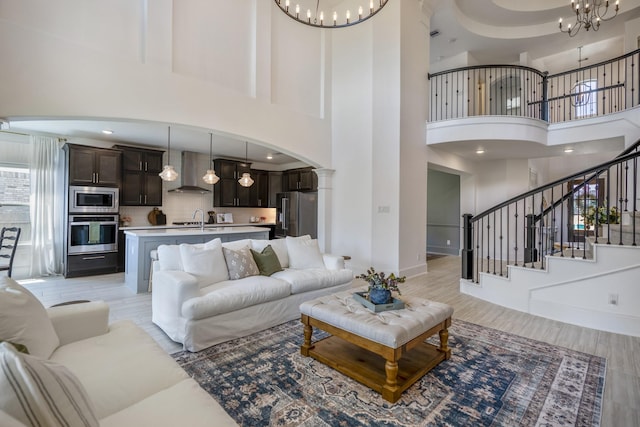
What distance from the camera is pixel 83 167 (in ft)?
18.7

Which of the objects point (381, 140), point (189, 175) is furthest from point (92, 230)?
point (381, 140)

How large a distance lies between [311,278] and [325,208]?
106 inches

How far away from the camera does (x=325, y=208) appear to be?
6.20m

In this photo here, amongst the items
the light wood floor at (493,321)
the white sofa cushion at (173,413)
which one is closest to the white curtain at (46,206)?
the light wood floor at (493,321)

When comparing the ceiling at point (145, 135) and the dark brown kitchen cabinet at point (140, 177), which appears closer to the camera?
the ceiling at point (145, 135)

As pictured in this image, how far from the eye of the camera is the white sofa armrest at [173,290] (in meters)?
2.74

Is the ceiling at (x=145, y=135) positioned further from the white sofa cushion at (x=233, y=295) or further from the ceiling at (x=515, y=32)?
the ceiling at (x=515, y=32)

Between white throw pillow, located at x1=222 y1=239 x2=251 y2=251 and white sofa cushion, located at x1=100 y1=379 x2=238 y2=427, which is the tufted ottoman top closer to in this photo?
white sofa cushion, located at x1=100 y1=379 x2=238 y2=427

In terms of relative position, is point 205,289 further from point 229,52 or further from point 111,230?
point 111,230

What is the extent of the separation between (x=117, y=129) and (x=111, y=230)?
2.02 meters

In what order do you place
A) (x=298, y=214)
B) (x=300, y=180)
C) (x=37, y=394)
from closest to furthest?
1. (x=37, y=394)
2. (x=298, y=214)
3. (x=300, y=180)

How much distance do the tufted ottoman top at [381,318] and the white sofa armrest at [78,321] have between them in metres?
1.47

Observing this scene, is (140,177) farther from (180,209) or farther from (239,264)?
(239,264)

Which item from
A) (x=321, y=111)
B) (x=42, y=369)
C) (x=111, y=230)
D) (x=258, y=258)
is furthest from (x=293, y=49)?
(x=42, y=369)
